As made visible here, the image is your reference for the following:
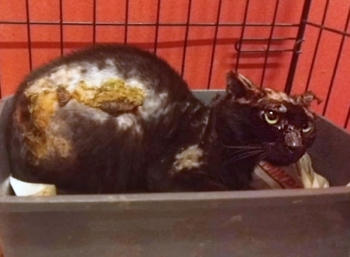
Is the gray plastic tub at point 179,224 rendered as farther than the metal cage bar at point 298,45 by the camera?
No

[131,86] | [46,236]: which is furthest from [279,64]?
[46,236]

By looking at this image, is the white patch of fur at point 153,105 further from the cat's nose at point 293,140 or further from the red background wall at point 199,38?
the red background wall at point 199,38

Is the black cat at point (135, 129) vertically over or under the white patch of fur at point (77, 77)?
under

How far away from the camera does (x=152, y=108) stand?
84 centimetres

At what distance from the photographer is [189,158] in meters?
0.84

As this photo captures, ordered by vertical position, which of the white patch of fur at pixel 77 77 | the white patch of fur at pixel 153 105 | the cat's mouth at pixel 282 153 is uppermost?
the white patch of fur at pixel 77 77

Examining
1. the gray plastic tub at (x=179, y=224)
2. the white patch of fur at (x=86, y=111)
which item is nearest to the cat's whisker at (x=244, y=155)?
the gray plastic tub at (x=179, y=224)

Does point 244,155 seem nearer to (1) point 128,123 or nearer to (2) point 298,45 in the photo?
(1) point 128,123

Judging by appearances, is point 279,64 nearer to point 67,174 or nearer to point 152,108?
point 152,108

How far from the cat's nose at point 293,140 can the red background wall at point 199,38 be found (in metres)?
0.50

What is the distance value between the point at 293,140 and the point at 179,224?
0.23 metres

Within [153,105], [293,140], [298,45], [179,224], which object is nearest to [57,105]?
[153,105]

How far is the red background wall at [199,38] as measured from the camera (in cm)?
109

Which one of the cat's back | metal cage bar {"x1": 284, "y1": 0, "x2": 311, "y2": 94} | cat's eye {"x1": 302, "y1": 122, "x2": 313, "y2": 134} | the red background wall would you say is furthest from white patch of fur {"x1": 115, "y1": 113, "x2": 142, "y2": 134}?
metal cage bar {"x1": 284, "y1": 0, "x2": 311, "y2": 94}
